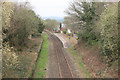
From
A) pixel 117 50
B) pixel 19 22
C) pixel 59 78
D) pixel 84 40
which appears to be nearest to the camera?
pixel 117 50

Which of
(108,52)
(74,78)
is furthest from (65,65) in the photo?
(108,52)

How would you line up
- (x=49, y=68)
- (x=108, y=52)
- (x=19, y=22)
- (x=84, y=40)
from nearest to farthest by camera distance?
(x=108, y=52) < (x=49, y=68) < (x=19, y=22) < (x=84, y=40)

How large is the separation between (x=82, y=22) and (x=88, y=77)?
12210mm

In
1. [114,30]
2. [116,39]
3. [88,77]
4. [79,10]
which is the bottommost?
[88,77]

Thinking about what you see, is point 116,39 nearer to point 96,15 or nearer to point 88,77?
point 88,77

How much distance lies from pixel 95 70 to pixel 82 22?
10959mm

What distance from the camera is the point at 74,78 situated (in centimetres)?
1144

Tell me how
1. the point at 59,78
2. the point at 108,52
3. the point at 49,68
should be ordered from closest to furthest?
the point at 59,78, the point at 108,52, the point at 49,68

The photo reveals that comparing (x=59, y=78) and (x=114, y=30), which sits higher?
(x=114, y=30)

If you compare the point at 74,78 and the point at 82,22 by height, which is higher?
the point at 82,22

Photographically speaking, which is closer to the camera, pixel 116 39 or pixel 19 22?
pixel 116 39

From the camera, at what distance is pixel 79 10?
21.7 metres

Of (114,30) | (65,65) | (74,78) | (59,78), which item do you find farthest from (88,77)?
(114,30)

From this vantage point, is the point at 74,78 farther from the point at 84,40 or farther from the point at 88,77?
the point at 84,40
